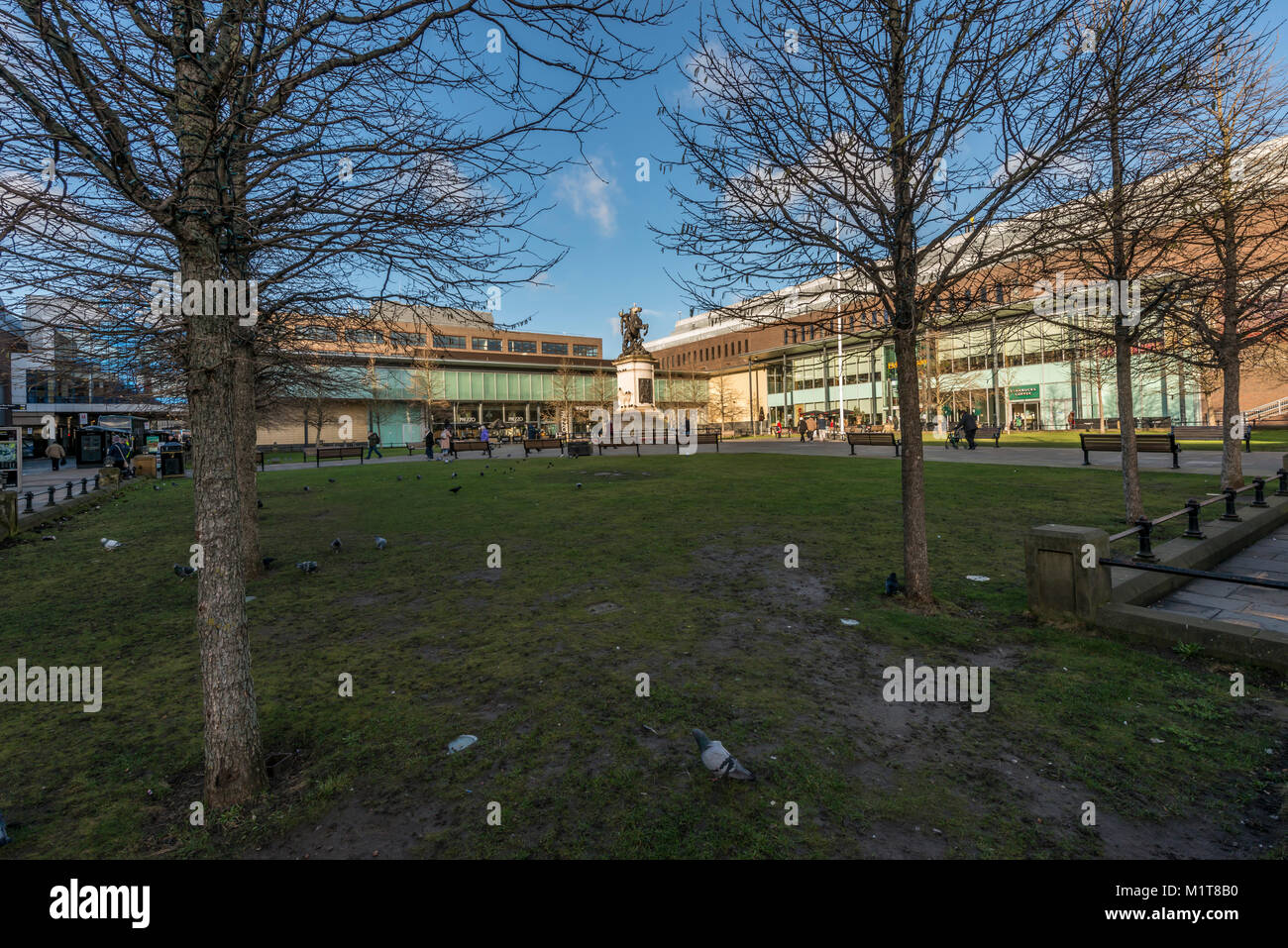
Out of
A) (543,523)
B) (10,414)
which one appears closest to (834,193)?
(543,523)

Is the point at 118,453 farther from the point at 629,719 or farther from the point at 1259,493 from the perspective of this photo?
the point at 1259,493

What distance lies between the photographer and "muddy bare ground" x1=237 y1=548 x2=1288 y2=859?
8.60 feet

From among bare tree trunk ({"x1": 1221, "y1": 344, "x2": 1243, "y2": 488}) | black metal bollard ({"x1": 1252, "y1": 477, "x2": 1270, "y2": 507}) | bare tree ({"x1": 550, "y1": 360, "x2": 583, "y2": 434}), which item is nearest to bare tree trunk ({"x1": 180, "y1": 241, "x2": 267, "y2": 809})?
black metal bollard ({"x1": 1252, "y1": 477, "x2": 1270, "y2": 507})

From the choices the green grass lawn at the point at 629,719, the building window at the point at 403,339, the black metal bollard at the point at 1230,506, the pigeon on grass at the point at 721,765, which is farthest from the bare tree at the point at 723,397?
the pigeon on grass at the point at 721,765

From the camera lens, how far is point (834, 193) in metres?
5.75

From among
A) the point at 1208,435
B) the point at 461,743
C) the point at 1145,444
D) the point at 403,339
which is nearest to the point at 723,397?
the point at 1208,435

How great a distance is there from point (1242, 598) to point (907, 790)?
19.0 ft

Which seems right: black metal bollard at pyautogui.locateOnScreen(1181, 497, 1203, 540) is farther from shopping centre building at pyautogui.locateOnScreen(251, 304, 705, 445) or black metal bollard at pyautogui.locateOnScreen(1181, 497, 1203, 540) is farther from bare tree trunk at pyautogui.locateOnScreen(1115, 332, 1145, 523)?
shopping centre building at pyautogui.locateOnScreen(251, 304, 705, 445)

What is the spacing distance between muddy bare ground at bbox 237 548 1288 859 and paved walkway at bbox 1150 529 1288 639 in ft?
7.23

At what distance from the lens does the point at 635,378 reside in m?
37.7

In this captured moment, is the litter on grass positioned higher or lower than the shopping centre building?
lower

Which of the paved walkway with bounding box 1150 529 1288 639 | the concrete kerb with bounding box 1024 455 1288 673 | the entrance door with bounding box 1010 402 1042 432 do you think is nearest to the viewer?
the concrete kerb with bounding box 1024 455 1288 673
